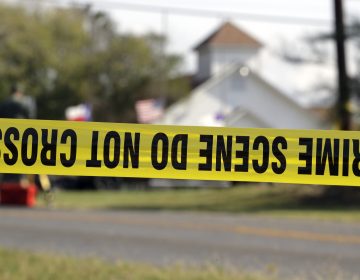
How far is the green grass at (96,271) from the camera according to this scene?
8898mm

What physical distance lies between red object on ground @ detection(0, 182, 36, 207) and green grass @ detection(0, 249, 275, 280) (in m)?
8.28

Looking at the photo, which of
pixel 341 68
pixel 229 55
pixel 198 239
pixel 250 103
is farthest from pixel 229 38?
pixel 198 239

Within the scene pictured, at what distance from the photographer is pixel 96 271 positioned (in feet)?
30.7

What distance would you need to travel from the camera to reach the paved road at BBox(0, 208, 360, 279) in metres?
11.3

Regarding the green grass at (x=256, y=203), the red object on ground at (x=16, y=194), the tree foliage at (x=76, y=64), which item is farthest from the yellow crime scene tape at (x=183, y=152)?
the tree foliage at (x=76, y=64)

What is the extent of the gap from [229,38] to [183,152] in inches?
1855

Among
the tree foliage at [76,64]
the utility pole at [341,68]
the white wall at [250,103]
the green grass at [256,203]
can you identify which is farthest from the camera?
the tree foliage at [76,64]

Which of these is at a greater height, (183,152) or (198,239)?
(183,152)

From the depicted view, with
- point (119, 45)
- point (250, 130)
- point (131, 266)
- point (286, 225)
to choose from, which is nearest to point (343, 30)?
point (286, 225)

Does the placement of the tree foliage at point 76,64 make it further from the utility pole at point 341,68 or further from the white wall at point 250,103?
the utility pole at point 341,68

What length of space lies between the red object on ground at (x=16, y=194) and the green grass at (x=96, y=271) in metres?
8.28

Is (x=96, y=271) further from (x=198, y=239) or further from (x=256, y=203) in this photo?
(x=256, y=203)

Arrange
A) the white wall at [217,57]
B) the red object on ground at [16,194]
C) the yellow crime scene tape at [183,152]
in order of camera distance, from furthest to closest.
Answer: the white wall at [217,57] → the red object on ground at [16,194] → the yellow crime scene tape at [183,152]

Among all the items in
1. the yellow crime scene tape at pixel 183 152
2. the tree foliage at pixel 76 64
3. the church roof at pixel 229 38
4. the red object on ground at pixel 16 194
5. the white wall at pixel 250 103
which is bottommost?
the yellow crime scene tape at pixel 183 152
